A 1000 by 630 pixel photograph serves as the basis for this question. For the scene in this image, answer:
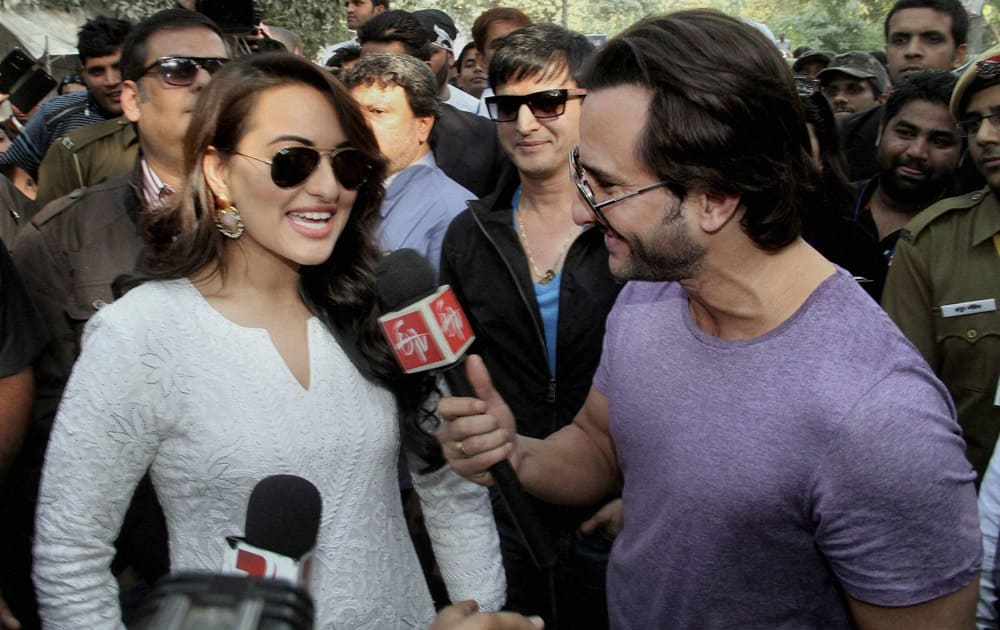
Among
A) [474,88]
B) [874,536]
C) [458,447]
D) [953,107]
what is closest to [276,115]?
[458,447]

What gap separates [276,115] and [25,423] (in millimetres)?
1261

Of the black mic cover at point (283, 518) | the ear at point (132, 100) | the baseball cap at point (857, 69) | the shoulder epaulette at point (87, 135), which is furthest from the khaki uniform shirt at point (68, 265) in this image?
the baseball cap at point (857, 69)

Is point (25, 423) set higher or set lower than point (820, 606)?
higher

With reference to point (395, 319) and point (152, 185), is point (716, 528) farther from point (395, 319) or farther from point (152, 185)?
point (152, 185)

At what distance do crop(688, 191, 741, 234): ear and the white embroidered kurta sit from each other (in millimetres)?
866

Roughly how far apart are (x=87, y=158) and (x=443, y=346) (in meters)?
2.97

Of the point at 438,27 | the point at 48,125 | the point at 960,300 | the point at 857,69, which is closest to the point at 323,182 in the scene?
the point at 960,300

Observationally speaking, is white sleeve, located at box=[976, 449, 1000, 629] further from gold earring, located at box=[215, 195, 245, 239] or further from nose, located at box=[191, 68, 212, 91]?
nose, located at box=[191, 68, 212, 91]

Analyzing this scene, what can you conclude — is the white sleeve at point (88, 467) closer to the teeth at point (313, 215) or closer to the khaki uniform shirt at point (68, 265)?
the teeth at point (313, 215)

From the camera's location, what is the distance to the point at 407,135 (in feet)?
14.2

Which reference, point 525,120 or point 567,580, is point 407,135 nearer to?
point 525,120

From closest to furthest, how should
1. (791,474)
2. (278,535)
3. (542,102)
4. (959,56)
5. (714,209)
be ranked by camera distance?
(278,535)
(791,474)
(714,209)
(542,102)
(959,56)

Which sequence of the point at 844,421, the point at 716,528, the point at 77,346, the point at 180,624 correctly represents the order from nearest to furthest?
the point at 180,624
the point at 844,421
the point at 716,528
the point at 77,346

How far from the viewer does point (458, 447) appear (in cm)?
202
